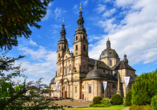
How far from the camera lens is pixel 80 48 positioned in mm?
46562

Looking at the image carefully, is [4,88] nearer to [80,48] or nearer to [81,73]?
[81,73]

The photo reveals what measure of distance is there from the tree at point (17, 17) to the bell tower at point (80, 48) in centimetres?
4010

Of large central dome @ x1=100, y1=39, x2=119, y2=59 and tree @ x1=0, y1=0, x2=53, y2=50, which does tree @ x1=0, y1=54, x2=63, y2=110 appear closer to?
tree @ x1=0, y1=0, x2=53, y2=50

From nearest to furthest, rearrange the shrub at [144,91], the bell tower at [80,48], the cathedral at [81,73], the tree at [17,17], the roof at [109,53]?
the tree at [17,17]
the shrub at [144,91]
the cathedral at [81,73]
the bell tower at [80,48]
the roof at [109,53]

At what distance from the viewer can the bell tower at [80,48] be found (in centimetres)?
4588

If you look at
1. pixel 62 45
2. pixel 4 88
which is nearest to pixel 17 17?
pixel 4 88

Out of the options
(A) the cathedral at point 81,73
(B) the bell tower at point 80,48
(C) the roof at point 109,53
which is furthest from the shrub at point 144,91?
(C) the roof at point 109,53

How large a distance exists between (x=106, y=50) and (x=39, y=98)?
66.4 meters

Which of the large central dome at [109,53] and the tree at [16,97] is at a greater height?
the large central dome at [109,53]

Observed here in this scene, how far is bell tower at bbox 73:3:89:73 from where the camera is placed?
45875mm

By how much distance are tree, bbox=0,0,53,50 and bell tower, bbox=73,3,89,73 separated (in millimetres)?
40099

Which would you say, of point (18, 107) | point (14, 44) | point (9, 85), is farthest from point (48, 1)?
point (18, 107)

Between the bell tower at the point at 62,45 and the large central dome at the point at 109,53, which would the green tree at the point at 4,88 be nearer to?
the bell tower at the point at 62,45

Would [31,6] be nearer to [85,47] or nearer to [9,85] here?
[9,85]
